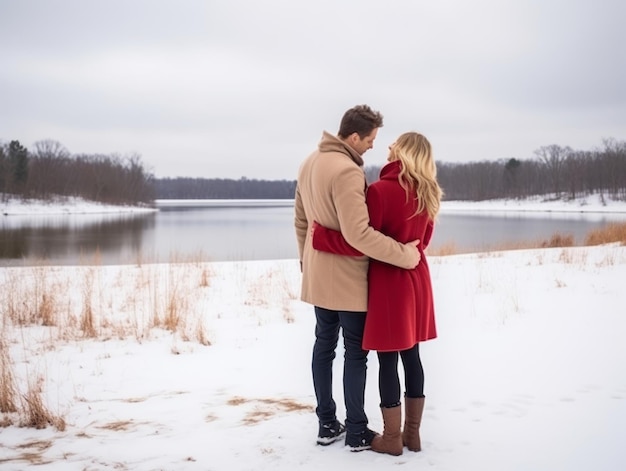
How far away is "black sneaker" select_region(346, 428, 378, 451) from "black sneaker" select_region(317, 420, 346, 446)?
9 cm

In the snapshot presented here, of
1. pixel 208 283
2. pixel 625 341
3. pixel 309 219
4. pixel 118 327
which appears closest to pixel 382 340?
pixel 309 219

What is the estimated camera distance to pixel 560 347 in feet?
14.1

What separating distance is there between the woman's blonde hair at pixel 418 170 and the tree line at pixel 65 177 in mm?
68964

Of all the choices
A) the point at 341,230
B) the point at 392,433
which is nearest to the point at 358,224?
the point at 341,230

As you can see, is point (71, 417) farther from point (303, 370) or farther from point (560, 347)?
point (560, 347)

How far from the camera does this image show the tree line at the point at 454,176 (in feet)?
220

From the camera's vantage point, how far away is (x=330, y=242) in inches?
99.2

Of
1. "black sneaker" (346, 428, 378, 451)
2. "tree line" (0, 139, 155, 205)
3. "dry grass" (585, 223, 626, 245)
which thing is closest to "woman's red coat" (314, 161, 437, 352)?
"black sneaker" (346, 428, 378, 451)

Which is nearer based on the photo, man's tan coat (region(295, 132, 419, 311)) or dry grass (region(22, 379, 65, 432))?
man's tan coat (region(295, 132, 419, 311))

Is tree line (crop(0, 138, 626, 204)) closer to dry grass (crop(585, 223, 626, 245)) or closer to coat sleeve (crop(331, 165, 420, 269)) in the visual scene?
dry grass (crop(585, 223, 626, 245))

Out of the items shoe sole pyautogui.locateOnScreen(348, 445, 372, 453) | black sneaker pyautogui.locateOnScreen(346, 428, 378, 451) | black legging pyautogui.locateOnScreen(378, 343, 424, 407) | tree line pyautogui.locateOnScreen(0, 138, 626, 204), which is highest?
tree line pyautogui.locateOnScreen(0, 138, 626, 204)

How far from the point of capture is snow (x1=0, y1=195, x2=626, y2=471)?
2.57m

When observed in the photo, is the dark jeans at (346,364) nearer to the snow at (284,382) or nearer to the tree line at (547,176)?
the snow at (284,382)

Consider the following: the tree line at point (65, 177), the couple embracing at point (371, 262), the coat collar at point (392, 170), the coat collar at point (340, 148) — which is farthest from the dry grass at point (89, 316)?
the tree line at point (65, 177)
